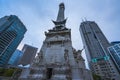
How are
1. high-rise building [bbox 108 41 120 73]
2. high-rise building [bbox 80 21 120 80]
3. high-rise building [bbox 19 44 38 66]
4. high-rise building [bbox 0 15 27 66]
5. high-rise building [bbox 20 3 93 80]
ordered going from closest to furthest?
1. high-rise building [bbox 20 3 93 80]
2. high-rise building [bbox 0 15 27 66]
3. high-rise building [bbox 80 21 120 80]
4. high-rise building [bbox 108 41 120 73]
5. high-rise building [bbox 19 44 38 66]

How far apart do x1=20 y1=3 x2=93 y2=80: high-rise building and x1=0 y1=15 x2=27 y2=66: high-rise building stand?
6701cm

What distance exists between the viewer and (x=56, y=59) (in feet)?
49.8

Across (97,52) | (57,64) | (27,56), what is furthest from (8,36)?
(97,52)

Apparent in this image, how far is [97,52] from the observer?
333ft

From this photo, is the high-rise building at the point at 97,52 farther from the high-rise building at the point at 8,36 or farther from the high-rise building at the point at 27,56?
the high-rise building at the point at 27,56

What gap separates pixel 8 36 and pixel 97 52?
101735mm

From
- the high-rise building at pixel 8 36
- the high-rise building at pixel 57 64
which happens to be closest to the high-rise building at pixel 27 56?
the high-rise building at pixel 8 36

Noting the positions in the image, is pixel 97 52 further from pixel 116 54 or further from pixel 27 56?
pixel 27 56

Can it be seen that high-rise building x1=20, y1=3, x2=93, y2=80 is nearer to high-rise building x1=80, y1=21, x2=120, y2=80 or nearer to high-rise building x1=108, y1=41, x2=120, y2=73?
high-rise building x1=80, y1=21, x2=120, y2=80

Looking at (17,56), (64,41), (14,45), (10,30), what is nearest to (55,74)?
(64,41)

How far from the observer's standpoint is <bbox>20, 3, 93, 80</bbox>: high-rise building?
12484 mm

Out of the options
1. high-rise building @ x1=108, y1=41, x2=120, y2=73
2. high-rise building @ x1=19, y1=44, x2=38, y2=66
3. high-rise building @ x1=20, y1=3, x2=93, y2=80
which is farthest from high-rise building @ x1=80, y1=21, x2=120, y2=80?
high-rise building @ x1=19, y1=44, x2=38, y2=66

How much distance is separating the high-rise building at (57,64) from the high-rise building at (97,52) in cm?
6140

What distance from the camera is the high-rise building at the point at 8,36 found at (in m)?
67.8
